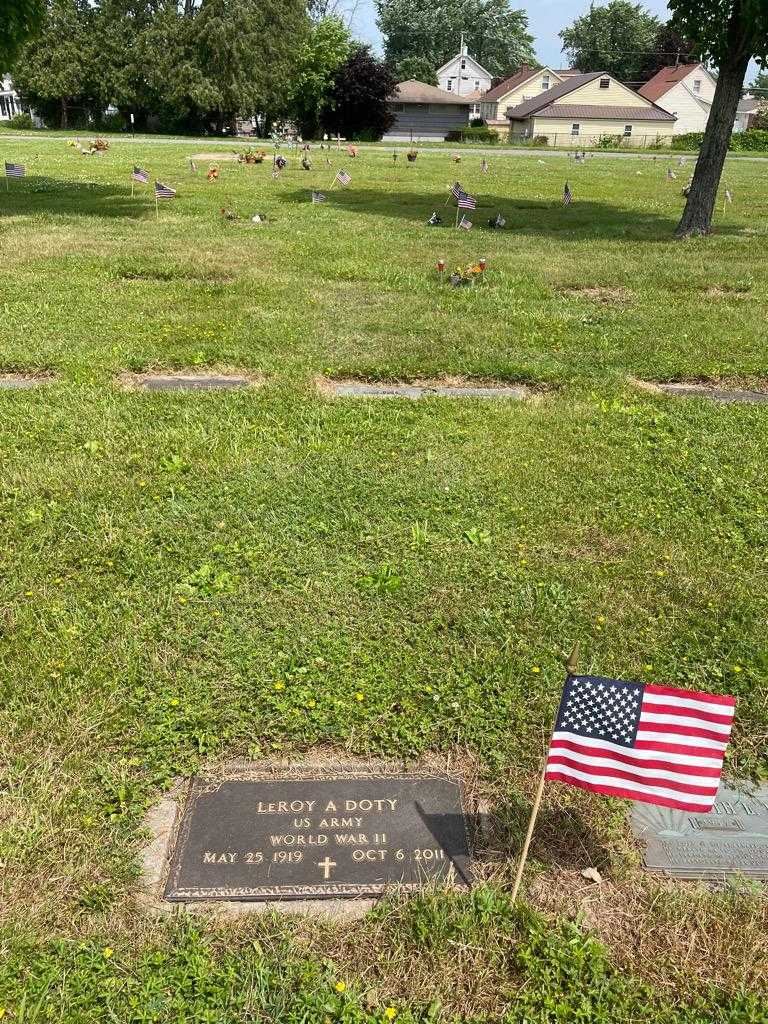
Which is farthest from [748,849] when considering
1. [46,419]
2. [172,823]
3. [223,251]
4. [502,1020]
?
[223,251]

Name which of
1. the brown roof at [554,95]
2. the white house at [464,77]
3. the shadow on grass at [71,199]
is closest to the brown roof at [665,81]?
the brown roof at [554,95]

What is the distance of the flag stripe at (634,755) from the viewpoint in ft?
7.95

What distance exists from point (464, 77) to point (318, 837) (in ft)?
304

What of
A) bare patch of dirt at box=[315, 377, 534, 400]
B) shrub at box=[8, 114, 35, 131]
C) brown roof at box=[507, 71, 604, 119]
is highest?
brown roof at box=[507, 71, 604, 119]

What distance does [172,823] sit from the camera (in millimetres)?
2848

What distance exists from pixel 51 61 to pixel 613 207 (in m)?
43.8

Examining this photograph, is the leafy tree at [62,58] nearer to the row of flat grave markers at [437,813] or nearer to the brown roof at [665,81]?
the brown roof at [665,81]

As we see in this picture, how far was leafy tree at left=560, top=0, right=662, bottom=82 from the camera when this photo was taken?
8300 centimetres

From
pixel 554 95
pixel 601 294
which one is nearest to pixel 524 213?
pixel 601 294

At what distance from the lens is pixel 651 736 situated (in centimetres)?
244

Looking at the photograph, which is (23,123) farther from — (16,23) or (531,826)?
(531,826)

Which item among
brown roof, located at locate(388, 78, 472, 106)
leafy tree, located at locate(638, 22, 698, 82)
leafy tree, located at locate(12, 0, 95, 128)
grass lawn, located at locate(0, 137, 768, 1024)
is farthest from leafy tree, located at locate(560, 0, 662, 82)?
grass lawn, located at locate(0, 137, 768, 1024)

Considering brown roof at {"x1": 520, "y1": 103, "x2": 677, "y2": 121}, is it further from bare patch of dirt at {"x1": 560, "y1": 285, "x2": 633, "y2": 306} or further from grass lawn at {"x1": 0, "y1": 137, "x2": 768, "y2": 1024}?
grass lawn at {"x1": 0, "y1": 137, "x2": 768, "y2": 1024}

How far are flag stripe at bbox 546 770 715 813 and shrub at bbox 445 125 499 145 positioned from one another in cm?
6051
